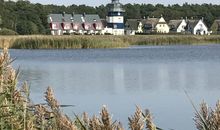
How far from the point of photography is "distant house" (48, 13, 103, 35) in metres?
112

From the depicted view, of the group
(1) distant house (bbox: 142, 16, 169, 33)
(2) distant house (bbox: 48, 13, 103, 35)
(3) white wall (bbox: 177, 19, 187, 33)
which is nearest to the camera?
(2) distant house (bbox: 48, 13, 103, 35)

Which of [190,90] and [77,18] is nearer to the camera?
[190,90]

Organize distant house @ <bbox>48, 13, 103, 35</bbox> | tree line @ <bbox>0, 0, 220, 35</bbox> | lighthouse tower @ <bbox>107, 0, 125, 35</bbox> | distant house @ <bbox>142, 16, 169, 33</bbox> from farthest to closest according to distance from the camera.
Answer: distant house @ <bbox>142, 16, 169, 33</bbox>
distant house @ <bbox>48, 13, 103, 35</bbox>
lighthouse tower @ <bbox>107, 0, 125, 35</bbox>
tree line @ <bbox>0, 0, 220, 35</bbox>

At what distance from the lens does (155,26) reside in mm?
123250

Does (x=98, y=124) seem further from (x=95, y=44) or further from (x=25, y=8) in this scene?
(x=25, y=8)

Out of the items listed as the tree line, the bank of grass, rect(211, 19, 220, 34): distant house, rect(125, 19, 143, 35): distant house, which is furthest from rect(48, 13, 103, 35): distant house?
the bank of grass

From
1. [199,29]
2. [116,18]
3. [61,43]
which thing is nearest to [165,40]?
[61,43]

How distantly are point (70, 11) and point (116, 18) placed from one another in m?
27.3

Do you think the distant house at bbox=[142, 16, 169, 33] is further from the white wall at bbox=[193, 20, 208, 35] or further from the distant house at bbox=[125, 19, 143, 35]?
the white wall at bbox=[193, 20, 208, 35]

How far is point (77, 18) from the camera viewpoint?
115000 mm

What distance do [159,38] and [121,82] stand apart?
5310 centimetres

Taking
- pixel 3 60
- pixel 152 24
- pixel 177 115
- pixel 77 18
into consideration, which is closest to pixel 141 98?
pixel 177 115

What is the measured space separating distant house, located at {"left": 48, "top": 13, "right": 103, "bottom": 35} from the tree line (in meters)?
3.14

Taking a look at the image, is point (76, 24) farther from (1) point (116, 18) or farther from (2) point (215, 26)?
(2) point (215, 26)
